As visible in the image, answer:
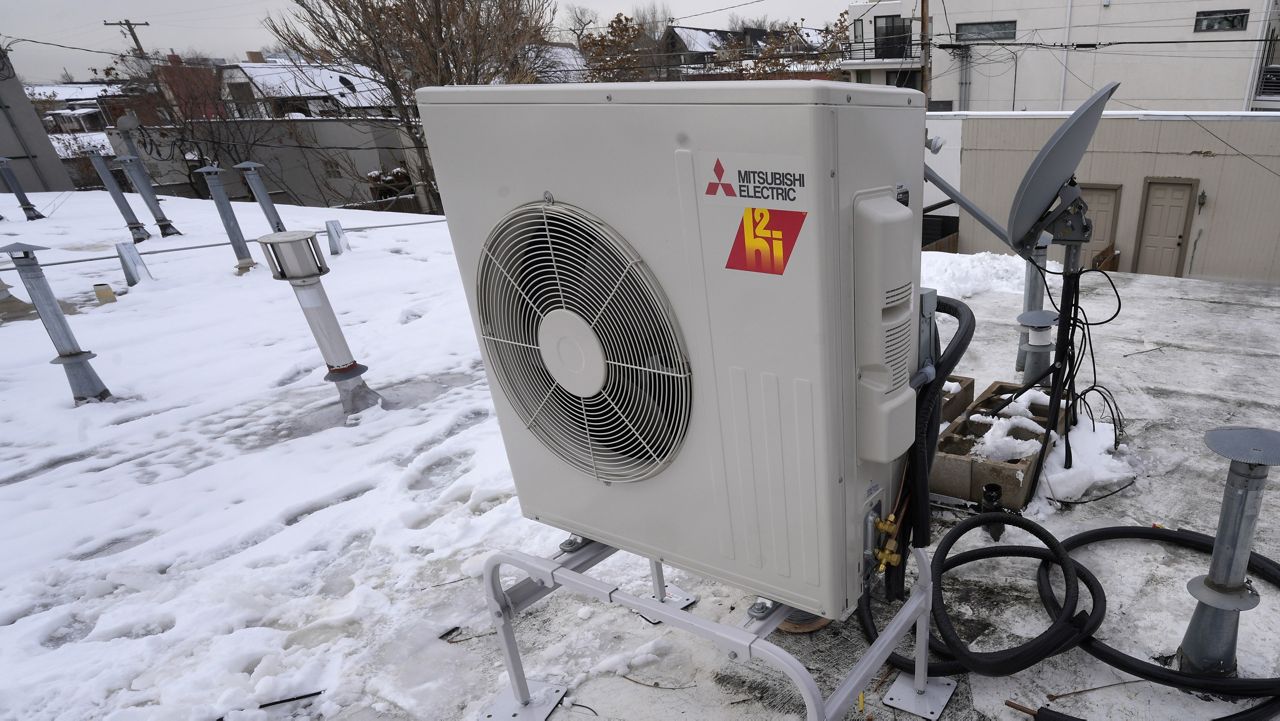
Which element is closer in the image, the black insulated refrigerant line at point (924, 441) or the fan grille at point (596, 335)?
the fan grille at point (596, 335)

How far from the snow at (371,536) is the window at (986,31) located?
38.3 feet

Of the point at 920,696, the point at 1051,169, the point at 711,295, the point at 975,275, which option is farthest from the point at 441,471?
the point at 975,275

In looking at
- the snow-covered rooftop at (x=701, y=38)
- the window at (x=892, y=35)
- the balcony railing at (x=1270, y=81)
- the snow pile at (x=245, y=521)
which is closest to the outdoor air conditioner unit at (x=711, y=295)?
the snow pile at (x=245, y=521)

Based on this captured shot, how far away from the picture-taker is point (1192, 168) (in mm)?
7434

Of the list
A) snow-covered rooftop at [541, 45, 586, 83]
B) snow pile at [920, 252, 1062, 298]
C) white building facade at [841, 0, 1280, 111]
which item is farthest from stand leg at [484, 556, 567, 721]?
snow-covered rooftop at [541, 45, 586, 83]

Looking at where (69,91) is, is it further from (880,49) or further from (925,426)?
(925,426)

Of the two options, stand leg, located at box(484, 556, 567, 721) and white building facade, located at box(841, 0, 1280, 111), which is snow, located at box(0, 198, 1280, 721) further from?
white building facade, located at box(841, 0, 1280, 111)

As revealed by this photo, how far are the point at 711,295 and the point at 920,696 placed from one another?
4.68ft

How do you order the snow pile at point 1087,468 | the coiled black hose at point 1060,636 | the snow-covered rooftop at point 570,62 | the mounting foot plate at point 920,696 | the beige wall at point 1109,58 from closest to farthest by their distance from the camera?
the coiled black hose at point 1060,636
the mounting foot plate at point 920,696
the snow pile at point 1087,468
the beige wall at point 1109,58
the snow-covered rooftop at point 570,62

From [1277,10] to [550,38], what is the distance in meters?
13.6

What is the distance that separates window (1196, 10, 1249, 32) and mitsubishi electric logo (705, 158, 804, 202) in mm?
16359

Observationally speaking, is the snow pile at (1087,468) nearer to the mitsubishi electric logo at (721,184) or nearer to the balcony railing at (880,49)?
the mitsubishi electric logo at (721,184)

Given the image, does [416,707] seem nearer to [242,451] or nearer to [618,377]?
[618,377]

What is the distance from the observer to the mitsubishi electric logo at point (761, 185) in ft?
3.22
